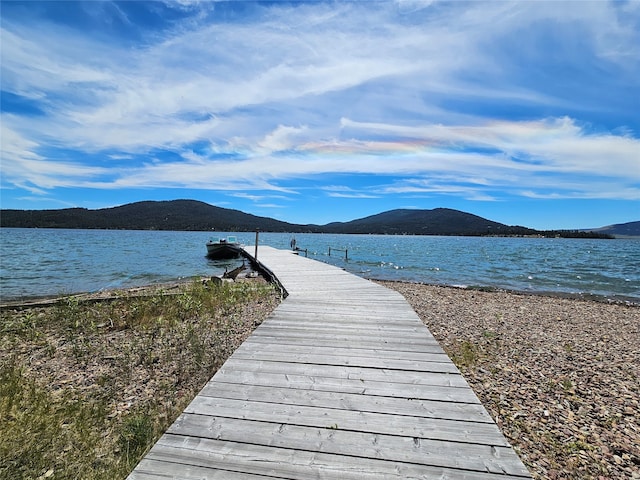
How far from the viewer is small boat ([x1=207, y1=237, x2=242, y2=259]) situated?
113ft

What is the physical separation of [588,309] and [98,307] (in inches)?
652

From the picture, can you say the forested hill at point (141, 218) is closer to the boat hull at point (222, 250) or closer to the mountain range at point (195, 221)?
the mountain range at point (195, 221)

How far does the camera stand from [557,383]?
5.21 meters

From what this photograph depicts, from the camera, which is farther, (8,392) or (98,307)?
(98,307)

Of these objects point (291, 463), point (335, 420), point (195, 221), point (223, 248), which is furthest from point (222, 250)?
point (195, 221)

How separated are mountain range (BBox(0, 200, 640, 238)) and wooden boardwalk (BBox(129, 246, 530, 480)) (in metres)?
109

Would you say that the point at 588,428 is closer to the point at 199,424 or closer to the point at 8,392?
the point at 199,424

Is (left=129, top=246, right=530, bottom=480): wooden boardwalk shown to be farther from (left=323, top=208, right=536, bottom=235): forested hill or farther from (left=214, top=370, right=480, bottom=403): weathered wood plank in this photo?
(left=323, top=208, right=536, bottom=235): forested hill

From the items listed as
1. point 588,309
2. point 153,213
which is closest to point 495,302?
point 588,309

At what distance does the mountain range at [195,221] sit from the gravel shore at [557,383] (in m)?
106

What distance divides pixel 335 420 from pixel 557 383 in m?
4.13

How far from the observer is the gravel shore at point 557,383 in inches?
139

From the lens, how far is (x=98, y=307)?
9672 millimetres

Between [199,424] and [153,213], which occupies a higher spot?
[153,213]
